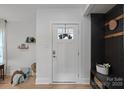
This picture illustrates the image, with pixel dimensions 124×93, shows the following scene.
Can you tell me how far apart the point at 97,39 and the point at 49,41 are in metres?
1.45

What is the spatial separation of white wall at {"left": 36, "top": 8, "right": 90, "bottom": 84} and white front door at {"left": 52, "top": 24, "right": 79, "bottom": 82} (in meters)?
0.15

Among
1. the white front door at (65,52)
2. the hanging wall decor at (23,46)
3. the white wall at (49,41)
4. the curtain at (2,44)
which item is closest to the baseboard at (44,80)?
the white wall at (49,41)

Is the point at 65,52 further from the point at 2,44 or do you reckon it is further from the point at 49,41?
the point at 2,44

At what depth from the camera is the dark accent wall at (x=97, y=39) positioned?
13.9 ft

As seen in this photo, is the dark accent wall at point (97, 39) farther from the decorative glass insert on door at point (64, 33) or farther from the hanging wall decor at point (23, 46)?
the hanging wall decor at point (23, 46)

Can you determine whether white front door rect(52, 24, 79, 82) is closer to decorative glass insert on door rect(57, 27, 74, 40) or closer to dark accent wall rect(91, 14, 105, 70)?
decorative glass insert on door rect(57, 27, 74, 40)

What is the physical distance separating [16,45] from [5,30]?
0.69 meters

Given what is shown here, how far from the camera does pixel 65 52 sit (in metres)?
4.41

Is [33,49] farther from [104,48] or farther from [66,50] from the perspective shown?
[104,48]

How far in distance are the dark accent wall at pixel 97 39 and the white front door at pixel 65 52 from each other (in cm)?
49

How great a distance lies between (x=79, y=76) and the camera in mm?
4410

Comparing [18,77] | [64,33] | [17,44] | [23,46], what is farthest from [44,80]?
[17,44]

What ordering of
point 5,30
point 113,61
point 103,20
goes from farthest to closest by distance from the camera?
point 5,30
point 103,20
point 113,61
